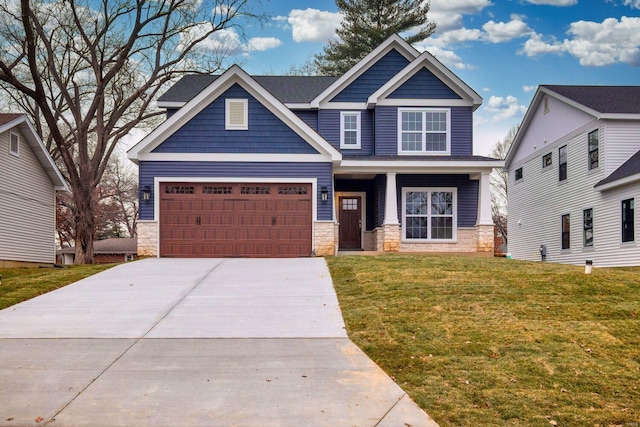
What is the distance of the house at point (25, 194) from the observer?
72.0 ft

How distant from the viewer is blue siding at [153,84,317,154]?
20656 mm

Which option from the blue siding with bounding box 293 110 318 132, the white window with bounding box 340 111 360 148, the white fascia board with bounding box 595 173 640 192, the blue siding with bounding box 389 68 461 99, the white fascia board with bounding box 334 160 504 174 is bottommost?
the white fascia board with bounding box 595 173 640 192

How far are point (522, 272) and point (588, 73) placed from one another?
83.4ft

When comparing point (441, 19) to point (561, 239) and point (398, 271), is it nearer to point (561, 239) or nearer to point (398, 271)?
point (561, 239)

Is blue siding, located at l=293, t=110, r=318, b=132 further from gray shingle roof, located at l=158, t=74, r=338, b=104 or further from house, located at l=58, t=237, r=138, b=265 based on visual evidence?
house, located at l=58, t=237, r=138, b=265

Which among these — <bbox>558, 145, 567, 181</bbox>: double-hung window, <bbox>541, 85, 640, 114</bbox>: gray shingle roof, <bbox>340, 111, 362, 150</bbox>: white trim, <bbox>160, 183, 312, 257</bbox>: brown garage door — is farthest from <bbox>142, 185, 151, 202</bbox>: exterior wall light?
<bbox>558, 145, 567, 181</bbox>: double-hung window

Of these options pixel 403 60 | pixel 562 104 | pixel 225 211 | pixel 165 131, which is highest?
pixel 403 60

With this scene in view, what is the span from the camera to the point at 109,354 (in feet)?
28.7

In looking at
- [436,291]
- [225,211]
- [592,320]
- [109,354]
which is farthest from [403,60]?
[109,354]

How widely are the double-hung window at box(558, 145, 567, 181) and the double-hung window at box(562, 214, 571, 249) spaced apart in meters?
1.56

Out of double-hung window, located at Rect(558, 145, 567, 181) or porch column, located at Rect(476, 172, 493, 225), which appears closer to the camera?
porch column, located at Rect(476, 172, 493, 225)

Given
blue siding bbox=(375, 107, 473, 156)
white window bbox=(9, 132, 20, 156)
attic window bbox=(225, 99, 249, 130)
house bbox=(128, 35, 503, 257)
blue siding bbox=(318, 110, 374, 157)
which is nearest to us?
house bbox=(128, 35, 503, 257)

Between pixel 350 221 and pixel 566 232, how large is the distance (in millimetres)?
8460

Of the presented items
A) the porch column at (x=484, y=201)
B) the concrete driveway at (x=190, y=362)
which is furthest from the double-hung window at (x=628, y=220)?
the concrete driveway at (x=190, y=362)
